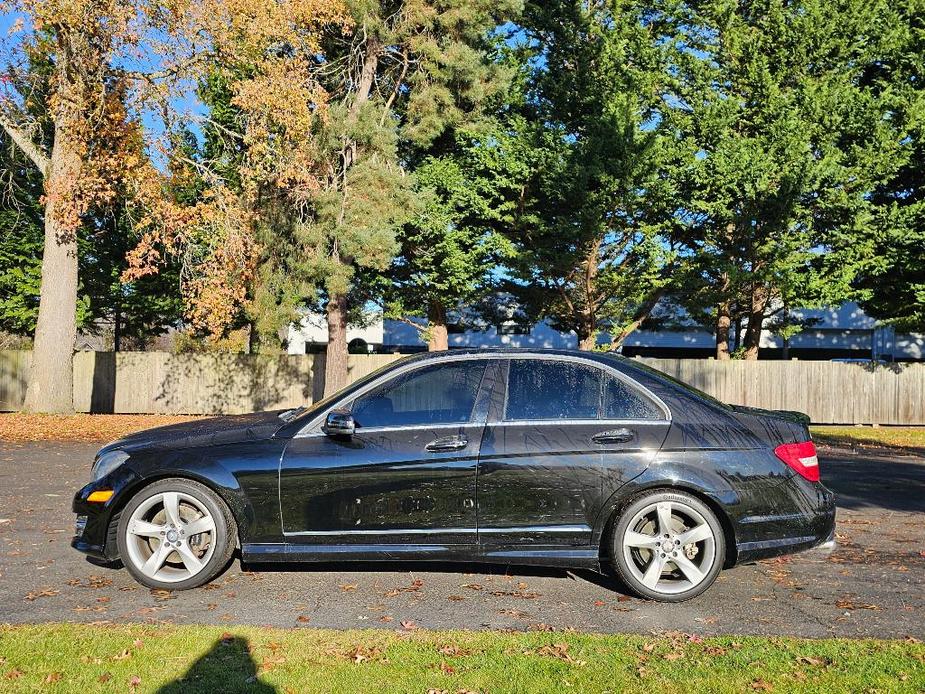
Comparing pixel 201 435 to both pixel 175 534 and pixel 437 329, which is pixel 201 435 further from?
pixel 437 329

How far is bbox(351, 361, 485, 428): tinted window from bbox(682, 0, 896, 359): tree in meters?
18.2

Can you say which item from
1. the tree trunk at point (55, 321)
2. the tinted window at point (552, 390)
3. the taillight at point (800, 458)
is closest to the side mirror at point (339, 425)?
the tinted window at point (552, 390)

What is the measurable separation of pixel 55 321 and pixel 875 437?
1977cm

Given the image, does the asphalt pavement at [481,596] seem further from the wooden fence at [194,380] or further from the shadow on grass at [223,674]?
the wooden fence at [194,380]

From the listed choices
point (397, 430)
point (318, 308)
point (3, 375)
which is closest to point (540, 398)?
point (397, 430)

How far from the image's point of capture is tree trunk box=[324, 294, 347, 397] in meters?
22.1

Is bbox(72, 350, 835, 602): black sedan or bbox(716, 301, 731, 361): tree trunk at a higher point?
bbox(716, 301, 731, 361): tree trunk

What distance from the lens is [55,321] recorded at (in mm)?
19875

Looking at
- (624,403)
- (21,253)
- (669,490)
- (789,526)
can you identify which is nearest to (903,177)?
(789,526)

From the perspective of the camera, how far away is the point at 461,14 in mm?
21672

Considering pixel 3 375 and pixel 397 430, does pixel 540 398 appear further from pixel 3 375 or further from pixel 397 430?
pixel 3 375

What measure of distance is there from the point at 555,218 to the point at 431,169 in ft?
12.4

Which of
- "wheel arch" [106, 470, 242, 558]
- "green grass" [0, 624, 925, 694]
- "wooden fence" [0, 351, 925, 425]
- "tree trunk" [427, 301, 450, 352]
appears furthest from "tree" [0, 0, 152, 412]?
"green grass" [0, 624, 925, 694]

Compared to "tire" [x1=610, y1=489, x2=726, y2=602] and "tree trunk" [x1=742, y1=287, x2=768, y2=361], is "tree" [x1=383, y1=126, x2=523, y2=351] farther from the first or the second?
"tire" [x1=610, y1=489, x2=726, y2=602]
